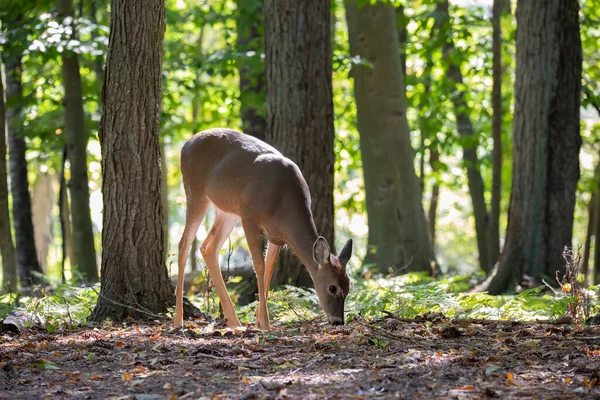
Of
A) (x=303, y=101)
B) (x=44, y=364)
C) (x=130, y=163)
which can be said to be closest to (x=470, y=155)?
(x=303, y=101)

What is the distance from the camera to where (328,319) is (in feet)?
25.9

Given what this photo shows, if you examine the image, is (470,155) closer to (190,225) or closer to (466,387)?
(190,225)

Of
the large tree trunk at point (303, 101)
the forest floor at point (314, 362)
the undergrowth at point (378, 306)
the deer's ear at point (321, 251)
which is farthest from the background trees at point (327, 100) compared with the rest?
the forest floor at point (314, 362)

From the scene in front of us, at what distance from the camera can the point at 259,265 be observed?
8148 mm

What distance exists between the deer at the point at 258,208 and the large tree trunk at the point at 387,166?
6.74m

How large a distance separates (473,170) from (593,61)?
7.55 metres

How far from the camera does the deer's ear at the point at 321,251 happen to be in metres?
7.73

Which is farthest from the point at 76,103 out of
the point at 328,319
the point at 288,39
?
the point at 328,319

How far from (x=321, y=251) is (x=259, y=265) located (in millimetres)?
706

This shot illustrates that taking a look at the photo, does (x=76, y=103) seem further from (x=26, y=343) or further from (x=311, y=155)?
(x=26, y=343)

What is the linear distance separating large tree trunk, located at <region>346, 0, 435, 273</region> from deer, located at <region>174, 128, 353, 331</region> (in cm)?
674

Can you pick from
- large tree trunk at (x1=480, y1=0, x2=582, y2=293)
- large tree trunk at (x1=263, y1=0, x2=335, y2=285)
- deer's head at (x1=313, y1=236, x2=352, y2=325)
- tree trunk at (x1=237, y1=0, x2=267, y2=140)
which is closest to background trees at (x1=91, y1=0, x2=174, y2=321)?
deer's head at (x1=313, y1=236, x2=352, y2=325)

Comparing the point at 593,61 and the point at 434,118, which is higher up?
the point at 593,61

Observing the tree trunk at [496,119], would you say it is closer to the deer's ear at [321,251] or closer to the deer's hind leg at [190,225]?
the deer's hind leg at [190,225]
